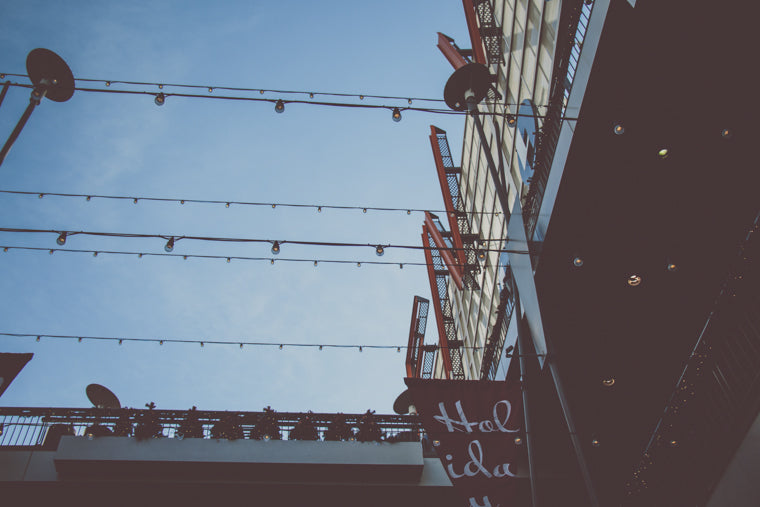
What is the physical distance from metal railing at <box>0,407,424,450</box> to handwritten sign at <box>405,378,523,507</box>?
16.0 ft

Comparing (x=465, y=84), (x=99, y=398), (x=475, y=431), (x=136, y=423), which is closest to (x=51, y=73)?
(x=465, y=84)

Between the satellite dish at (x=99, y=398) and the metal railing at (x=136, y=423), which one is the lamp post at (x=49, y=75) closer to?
the metal railing at (x=136, y=423)

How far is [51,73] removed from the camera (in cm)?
639

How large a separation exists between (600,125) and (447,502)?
27.8 ft

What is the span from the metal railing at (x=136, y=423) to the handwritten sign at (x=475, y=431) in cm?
488

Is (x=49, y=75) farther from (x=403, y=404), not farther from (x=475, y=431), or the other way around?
(x=403, y=404)

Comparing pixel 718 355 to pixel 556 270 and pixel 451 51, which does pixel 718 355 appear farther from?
pixel 451 51

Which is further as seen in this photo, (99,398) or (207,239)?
(99,398)

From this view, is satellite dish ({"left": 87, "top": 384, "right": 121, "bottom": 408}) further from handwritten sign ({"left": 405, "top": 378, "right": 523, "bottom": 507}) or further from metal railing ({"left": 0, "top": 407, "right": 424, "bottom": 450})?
handwritten sign ({"left": 405, "top": 378, "right": 523, "bottom": 507})

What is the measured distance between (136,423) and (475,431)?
8176mm

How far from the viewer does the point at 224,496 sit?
452 inches

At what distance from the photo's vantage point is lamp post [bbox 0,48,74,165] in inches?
247

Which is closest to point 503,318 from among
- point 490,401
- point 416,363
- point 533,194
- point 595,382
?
point 595,382

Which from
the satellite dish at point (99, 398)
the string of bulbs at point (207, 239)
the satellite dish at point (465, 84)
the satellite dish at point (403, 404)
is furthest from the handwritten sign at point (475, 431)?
the satellite dish at point (99, 398)
